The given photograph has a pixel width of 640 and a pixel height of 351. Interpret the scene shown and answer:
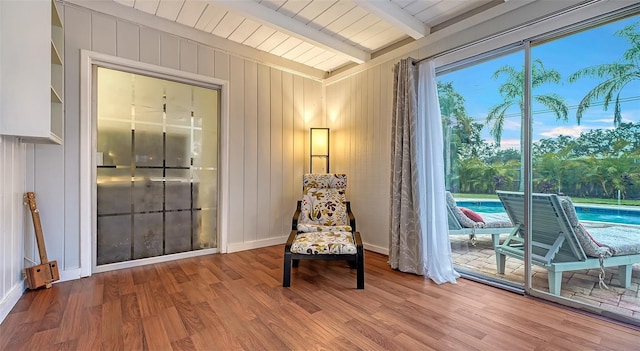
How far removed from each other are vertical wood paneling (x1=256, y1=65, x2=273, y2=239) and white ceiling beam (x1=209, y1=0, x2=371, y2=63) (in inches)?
35.2

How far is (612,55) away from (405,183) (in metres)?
1.76

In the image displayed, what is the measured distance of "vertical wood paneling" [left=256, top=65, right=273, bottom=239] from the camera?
3711 millimetres

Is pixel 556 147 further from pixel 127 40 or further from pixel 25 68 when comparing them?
pixel 127 40

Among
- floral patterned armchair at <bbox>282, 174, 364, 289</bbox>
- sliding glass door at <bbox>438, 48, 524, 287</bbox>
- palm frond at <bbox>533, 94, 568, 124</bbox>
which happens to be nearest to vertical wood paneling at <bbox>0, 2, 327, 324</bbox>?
floral patterned armchair at <bbox>282, 174, 364, 289</bbox>

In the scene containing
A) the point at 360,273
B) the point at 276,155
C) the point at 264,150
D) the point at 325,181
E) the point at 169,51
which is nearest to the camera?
the point at 360,273

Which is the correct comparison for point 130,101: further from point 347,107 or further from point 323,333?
point 323,333

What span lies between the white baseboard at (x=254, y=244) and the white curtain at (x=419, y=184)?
1602mm

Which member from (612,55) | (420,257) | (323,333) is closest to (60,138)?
(323,333)

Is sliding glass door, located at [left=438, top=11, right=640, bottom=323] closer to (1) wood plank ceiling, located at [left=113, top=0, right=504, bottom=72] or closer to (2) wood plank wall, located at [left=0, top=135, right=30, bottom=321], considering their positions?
(1) wood plank ceiling, located at [left=113, top=0, right=504, bottom=72]

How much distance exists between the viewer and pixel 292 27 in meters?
2.92

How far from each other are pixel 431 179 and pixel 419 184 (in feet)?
0.41

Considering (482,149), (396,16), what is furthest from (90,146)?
(482,149)

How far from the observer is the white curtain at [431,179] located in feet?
8.95

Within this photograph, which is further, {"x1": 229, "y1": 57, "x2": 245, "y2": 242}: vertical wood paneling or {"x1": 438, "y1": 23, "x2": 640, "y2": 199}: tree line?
{"x1": 229, "y1": 57, "x2": 245, "y2": 242}: vertical wood paneling
